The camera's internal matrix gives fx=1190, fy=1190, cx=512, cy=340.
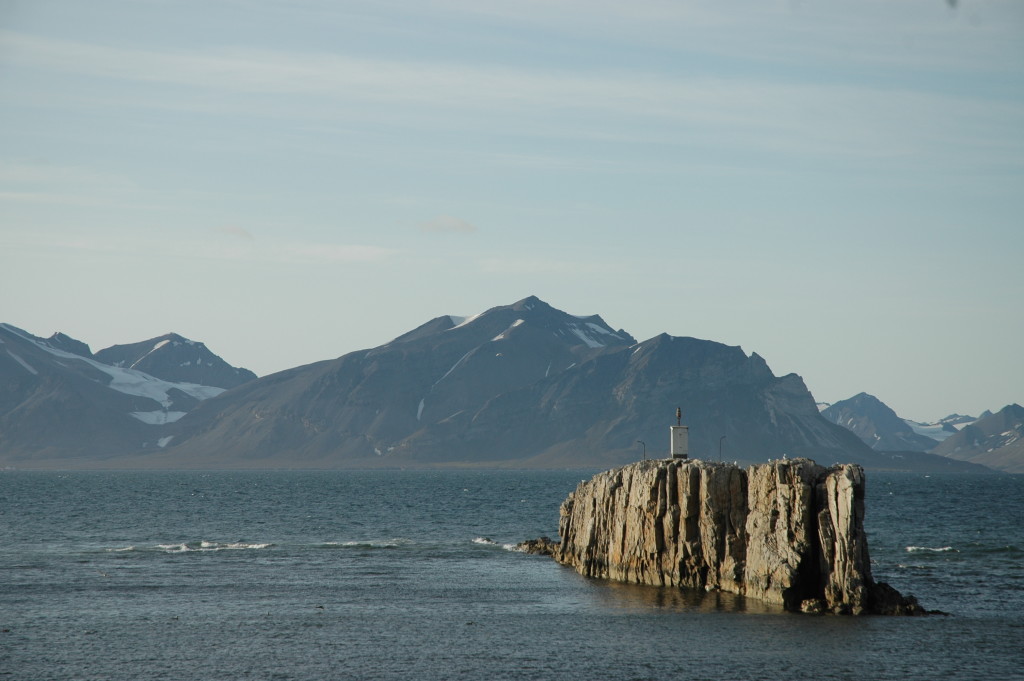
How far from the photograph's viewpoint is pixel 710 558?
73750mm

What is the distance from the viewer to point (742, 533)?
236 feet

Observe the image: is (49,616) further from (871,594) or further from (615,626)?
(871,594)

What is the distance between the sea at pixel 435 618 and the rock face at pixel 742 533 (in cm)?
182

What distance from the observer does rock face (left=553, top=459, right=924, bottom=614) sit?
65062 mm

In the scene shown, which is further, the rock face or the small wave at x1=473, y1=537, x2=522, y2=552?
the small wave at x1=473, y1=537, x2=522, y2=552

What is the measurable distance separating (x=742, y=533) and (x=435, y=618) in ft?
63.9

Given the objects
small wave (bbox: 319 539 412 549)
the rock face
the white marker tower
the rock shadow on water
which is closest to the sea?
the rock shadow on water

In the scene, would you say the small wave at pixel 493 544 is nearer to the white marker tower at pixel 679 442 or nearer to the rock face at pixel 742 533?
the rock face at pixel 742 533

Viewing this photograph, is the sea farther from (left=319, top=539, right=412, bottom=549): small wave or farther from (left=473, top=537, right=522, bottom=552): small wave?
(left=319, top=539, right=412, bottom=549): small wave

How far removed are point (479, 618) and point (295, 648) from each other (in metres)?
12.2

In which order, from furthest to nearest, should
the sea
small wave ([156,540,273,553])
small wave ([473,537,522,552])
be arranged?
small wave ([473,537,522,552])
small wave ([156,540,273,553])
the sea

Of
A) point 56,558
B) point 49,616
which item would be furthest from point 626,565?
point 56,558

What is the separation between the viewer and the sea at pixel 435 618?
53.5 metres

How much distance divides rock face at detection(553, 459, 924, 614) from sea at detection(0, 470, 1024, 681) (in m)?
1.82
